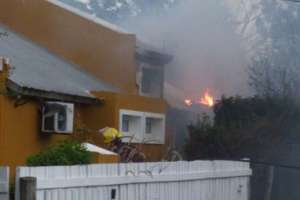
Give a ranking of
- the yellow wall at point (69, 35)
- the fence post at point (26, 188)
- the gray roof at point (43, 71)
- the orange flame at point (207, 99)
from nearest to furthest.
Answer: the fence post at point (26, 188) → the gray roof at point (43, 71) → the yellow wall at point (69, 35) → the orange flame at point (207, 99)

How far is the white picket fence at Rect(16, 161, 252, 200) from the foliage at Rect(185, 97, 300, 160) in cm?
327

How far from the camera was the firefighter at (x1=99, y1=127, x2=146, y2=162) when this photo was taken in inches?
551

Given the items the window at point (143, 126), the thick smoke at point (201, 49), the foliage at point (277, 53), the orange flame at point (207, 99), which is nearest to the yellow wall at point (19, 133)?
the window at point (143, 126)

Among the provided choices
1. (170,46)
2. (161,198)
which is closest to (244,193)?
(161,198)

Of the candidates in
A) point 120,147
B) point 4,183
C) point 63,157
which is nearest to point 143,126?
point 120,147

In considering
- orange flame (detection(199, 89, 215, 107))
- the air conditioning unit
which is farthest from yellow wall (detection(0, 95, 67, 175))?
orange flame (detection(199, 89, 215, 107))

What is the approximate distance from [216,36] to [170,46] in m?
2.00

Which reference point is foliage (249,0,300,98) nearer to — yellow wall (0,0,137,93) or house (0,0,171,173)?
house (0,0,171,173)

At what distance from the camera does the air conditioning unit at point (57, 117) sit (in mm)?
13648

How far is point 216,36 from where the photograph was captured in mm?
24734

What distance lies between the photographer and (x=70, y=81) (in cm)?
1581

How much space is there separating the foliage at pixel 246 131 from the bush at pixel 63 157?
271 inches

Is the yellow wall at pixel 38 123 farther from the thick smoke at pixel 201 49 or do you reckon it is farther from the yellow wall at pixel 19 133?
the thick smoke at pixel 201 49

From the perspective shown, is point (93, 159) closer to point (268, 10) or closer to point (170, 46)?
point (170, 46)
